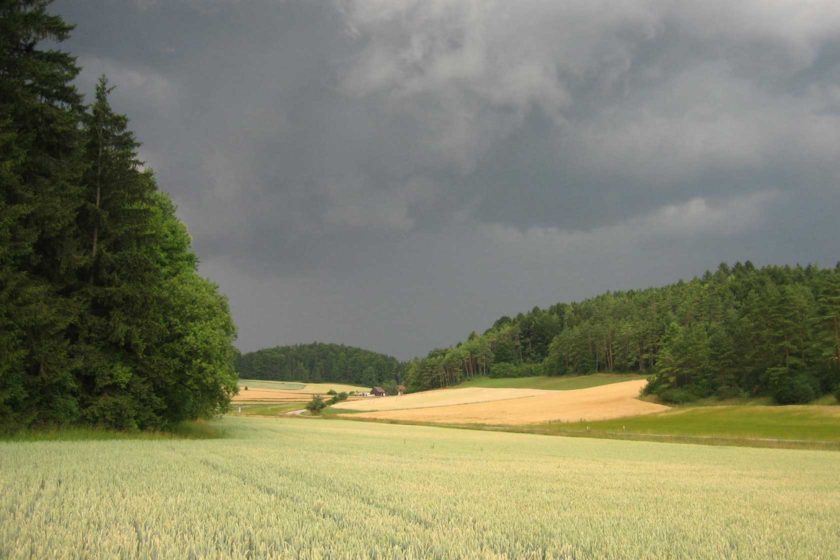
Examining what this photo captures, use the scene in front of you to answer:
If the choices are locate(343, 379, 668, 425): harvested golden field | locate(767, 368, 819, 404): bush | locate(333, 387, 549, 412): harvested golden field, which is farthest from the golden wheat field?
locate(333, 387, 549, 412): harvested golden field

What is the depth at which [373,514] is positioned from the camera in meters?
7.61

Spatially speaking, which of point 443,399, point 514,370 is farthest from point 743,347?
point 514,370

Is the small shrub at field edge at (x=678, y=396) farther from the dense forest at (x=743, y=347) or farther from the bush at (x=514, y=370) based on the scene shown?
the bush at (x=514, y=370)

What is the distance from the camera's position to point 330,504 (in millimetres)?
8320

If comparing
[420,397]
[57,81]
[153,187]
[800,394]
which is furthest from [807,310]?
[57,81]

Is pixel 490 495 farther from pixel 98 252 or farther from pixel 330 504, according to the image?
pixel 98 252

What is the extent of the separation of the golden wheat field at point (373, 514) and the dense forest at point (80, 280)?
12.1 m

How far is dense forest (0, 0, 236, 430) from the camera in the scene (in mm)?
23188

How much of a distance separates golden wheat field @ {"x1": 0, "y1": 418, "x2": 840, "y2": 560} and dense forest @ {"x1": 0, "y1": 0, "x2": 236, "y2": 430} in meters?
12.1

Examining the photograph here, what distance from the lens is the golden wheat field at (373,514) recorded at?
18.7 feet

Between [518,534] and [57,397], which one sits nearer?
[518,534]

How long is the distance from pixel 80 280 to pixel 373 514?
85.2 ft

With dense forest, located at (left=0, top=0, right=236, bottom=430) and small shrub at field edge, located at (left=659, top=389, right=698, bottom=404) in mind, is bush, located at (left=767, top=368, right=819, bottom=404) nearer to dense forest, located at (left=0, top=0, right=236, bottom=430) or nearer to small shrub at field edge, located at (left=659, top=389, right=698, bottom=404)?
small shrub at field edge, located at (left=659, top=389, right=698, bottom=404)

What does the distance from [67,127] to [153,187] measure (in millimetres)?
5362
